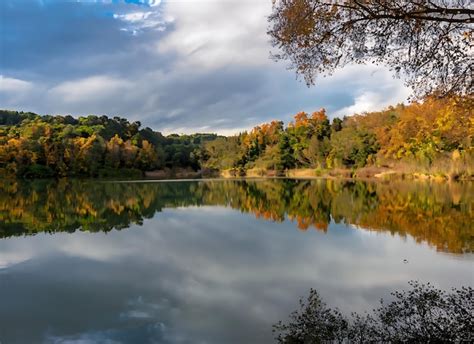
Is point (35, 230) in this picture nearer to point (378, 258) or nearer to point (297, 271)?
point (297, 271)

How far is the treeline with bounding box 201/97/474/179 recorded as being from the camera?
1303 inches

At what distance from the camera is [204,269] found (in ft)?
22.8

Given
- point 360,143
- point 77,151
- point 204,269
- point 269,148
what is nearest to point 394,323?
point 204,269

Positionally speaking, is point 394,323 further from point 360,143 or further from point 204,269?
point 360,143

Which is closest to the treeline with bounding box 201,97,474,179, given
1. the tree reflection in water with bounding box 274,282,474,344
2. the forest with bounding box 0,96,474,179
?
the forest with bounding box 0,96,474,179

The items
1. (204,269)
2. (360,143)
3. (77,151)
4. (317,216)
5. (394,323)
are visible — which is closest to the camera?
(394,323)

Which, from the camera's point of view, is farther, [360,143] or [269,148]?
[269,148]

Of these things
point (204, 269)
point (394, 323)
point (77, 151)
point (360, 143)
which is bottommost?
point (204, 269)

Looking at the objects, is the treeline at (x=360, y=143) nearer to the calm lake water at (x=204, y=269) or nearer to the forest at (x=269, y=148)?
the forest at (x=269, y=148)

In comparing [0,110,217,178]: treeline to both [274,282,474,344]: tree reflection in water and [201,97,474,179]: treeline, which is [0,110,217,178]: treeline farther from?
[274,282,474,344]: tree reflection in water

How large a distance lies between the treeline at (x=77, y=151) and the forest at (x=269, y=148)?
113 mm

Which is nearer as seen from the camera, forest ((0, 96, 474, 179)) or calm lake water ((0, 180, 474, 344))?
calm lake water ((0, 180, 474, 344))

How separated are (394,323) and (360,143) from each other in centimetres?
4258

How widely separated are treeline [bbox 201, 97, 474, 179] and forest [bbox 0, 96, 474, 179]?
0.08m
